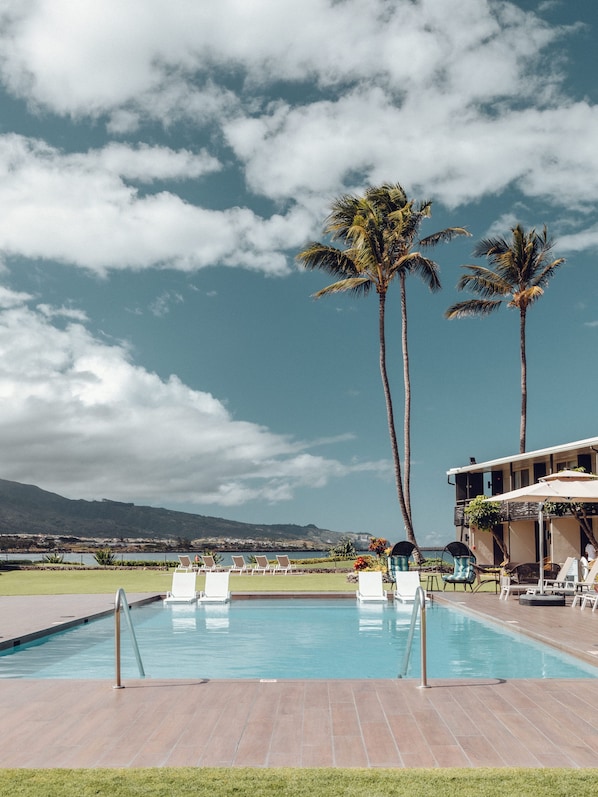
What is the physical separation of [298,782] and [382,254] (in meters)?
28.1

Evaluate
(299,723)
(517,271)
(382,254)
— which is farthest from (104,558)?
(299,723)

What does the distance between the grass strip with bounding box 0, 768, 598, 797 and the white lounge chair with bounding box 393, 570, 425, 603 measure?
41.3 feet

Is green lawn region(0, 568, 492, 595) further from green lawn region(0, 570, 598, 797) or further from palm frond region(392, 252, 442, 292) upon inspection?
green lawn region(0, 570, 598, 797)

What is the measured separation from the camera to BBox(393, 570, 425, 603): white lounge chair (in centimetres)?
1738

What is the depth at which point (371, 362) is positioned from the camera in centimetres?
3678

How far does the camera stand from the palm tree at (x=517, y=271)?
35.2 meters

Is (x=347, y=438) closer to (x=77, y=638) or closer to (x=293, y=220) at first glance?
(x=293, y=220)

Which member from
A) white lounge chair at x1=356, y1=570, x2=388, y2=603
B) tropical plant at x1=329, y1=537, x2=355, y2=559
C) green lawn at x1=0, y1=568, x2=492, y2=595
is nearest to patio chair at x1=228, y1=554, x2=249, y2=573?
green lawn at x1=0, y1=568, x2=492, y2=595

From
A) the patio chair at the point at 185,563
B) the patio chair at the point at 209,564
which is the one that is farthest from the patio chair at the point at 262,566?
the patio chair at the point at 185,563

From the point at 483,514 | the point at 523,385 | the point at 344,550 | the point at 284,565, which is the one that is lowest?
the point at 284,565

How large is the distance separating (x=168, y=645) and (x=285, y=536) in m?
85.4

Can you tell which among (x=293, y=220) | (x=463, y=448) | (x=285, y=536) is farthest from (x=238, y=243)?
(x=285, y=536)

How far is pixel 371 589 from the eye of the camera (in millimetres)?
17609

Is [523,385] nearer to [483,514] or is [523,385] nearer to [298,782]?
[483,514]
